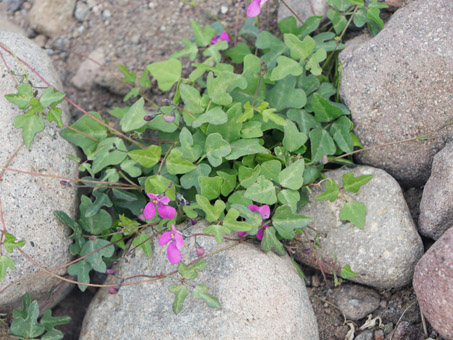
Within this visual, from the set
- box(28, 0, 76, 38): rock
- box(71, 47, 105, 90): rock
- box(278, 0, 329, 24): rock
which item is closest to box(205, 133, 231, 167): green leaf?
box(278, 0, 329, 24): rock

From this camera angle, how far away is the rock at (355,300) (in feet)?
8.35

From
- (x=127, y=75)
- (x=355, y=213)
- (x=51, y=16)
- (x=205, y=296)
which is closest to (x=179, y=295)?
(x=205, y=296)

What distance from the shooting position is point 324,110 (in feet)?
8.57

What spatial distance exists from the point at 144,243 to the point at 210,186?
0.43m

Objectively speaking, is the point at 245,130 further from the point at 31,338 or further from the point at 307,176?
the point at 31,338

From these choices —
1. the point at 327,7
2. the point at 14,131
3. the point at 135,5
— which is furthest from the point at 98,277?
the point at 327,7

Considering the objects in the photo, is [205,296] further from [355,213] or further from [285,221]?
[355,213]

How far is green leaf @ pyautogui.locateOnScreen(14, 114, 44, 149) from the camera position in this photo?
8.11 feet

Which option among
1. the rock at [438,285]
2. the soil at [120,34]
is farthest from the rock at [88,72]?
the rock at [438,285]

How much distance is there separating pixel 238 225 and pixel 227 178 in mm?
321

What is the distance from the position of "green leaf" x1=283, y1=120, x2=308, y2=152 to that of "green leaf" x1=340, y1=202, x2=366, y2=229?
1.22 feet

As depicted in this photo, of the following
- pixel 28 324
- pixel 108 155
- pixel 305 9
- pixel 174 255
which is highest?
pixel 305 9

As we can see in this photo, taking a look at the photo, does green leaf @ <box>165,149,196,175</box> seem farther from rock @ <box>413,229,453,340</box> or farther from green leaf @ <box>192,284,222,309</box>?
rock @ <box>413,229,453,340</box>

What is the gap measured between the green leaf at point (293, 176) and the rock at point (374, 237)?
0.32m
